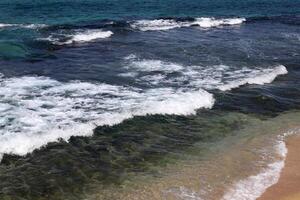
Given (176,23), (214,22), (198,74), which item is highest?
(198,74)

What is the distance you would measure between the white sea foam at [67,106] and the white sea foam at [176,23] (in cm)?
1750

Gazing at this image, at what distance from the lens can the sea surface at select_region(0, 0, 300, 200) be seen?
45.4 ft

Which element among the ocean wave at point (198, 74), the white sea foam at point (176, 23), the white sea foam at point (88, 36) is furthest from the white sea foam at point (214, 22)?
the ocean wave at point (198, 74)

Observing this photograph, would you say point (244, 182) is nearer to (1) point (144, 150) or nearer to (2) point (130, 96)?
(1) point (144, 150)

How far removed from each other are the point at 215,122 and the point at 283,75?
8.36 meters

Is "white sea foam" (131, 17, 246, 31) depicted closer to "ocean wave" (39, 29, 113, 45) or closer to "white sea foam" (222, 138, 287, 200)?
"ocean wave" (39, 29, 113, 45)

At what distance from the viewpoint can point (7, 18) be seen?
134ft

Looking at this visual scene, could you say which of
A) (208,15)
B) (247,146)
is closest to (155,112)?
(247,146)

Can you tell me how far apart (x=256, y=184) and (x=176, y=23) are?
29.1 metres

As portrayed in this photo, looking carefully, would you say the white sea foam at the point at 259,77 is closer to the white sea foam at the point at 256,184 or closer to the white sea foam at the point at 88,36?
the white sea foam at the point at 256,184

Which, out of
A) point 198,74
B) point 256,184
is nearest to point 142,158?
point 256,184

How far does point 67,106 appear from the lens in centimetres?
1917

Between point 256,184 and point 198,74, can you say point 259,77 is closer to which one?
point 198,74

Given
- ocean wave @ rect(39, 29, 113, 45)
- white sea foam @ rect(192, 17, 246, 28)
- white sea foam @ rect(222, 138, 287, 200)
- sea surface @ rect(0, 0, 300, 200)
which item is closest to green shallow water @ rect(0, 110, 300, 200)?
sea surface @ rect(0, 0, 300, 200)
